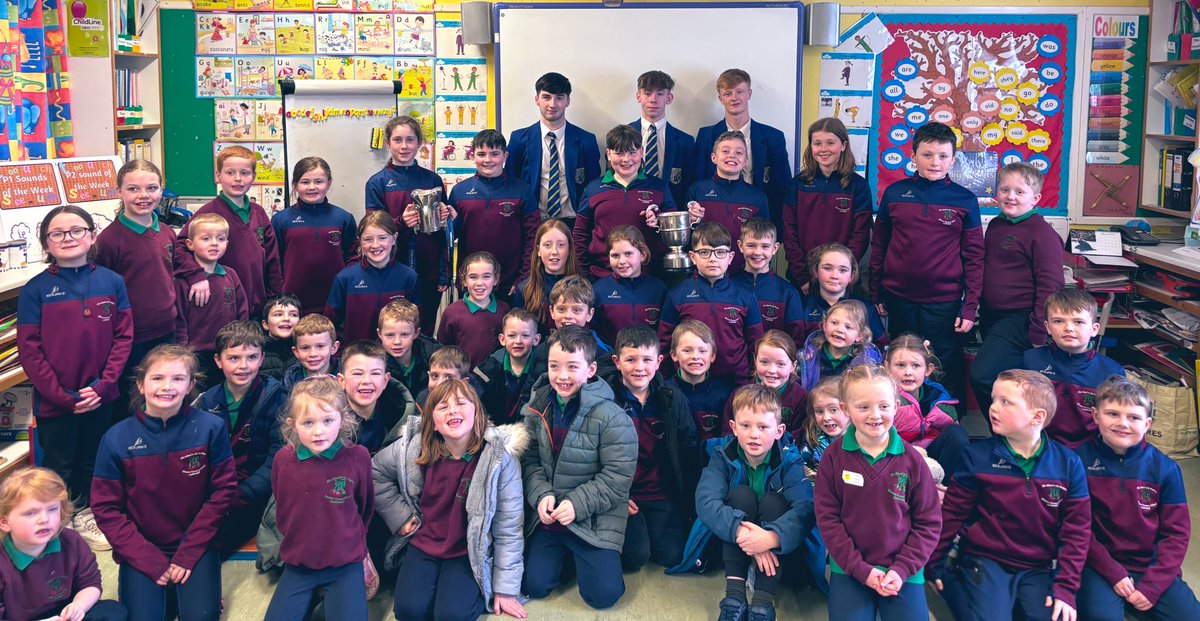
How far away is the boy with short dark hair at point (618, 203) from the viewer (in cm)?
465

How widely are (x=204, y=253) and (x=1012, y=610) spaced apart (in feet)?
10.7

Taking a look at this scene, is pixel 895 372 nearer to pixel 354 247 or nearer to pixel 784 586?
pixel 784 586

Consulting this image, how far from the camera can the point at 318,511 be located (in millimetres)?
3141

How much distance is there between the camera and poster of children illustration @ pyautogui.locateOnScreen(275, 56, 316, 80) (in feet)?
18.5

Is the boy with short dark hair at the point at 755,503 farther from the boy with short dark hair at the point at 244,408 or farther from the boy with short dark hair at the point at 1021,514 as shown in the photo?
the boy with short dark hair at the point at 244,408

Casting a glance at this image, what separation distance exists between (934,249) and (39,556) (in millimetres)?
3625

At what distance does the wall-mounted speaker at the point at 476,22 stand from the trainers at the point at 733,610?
132 inches

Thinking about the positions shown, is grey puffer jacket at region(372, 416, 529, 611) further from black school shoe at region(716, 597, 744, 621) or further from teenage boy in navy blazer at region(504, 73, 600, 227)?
teenage boy in navy blazer at region(504, 73, 600, 227)

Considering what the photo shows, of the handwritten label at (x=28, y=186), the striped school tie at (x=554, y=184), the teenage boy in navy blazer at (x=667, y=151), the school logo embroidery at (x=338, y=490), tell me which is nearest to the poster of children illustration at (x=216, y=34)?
the handwritten label at (x=28, y=186)

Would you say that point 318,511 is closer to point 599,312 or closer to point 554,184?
point 599,312

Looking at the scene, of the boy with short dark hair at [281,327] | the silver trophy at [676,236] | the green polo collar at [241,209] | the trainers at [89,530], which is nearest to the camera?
the trainers at [89,530]

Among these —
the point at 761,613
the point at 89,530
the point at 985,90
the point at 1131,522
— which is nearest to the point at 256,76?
the point at 89,530

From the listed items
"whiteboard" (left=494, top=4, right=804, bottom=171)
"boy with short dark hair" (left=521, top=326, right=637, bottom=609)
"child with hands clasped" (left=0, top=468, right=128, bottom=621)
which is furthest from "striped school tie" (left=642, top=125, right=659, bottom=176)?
"child with hands clasped" (left=0, top=468, right=128, bottom=621)

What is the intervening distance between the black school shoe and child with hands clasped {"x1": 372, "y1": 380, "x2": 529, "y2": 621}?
642 mm
